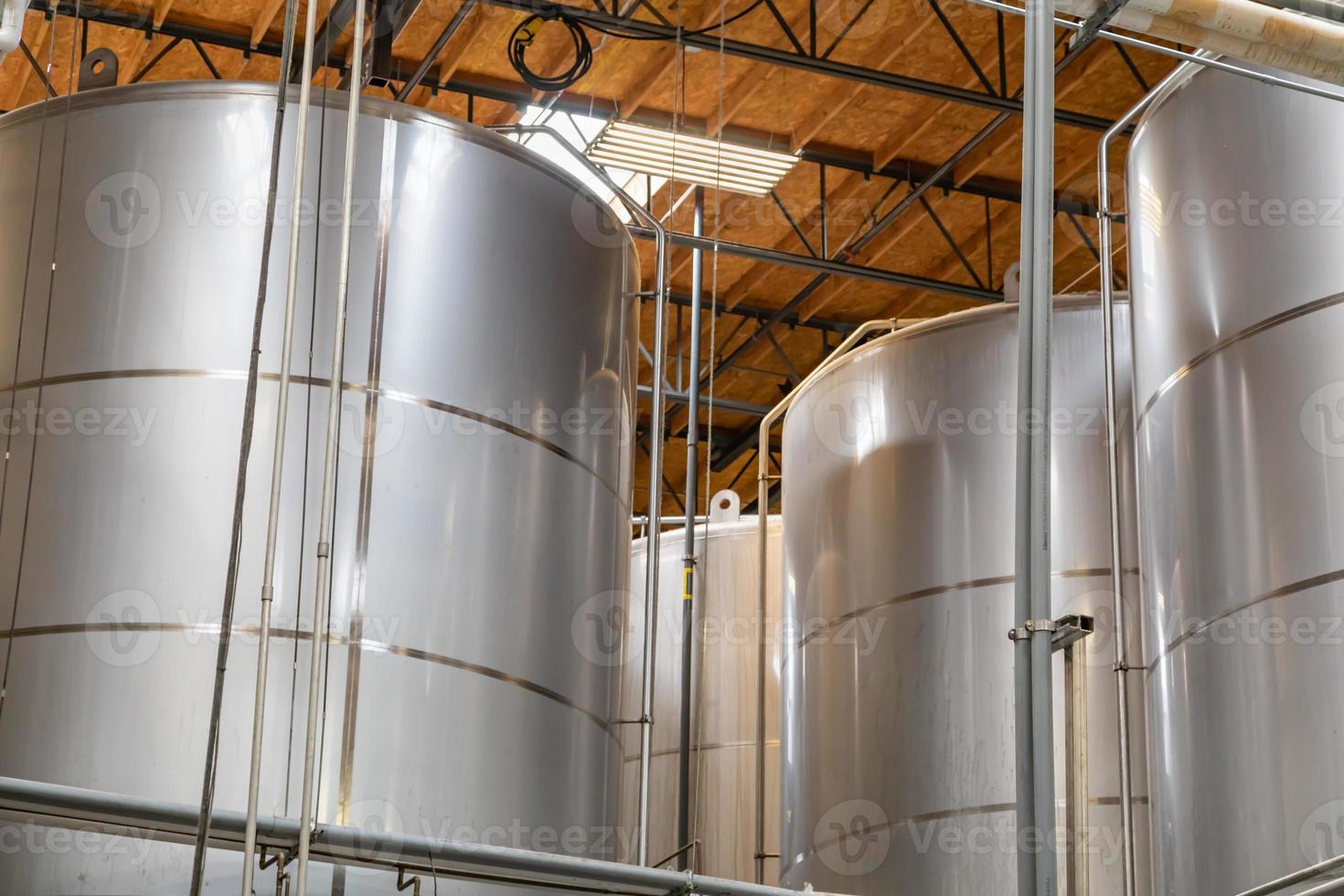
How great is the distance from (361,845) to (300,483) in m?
1.57

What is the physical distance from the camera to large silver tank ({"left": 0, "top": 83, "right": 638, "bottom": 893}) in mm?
7000

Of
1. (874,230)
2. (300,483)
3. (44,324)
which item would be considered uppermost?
(874,230)

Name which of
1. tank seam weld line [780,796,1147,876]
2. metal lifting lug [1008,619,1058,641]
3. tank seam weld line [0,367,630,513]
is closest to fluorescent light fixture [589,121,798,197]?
tank seam weld line [780,796,1147,876]

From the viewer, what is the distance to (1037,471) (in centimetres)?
553

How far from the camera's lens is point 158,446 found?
7305 mm

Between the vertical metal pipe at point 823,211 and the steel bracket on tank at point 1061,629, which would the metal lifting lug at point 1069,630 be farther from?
the vertical metal pipe at point 823,211

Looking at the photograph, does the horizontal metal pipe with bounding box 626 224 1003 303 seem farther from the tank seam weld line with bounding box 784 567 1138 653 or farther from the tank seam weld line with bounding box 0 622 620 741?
the tank seam weld line with bounding box 0 622 620 741

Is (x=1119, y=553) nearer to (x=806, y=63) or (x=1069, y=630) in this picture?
(x=1069, y=630)

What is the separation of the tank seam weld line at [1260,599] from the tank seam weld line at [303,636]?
8.92 ft

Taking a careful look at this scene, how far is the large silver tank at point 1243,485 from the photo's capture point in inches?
269

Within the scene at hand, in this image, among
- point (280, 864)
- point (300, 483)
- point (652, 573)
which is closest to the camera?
point (280, 864)

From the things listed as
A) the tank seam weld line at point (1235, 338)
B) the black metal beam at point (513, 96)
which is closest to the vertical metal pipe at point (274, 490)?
the tank seam weld line at point (1235, 338)

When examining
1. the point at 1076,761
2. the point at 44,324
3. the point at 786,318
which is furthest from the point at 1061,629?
the point at 786,318

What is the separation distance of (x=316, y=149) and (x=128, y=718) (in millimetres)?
2628
